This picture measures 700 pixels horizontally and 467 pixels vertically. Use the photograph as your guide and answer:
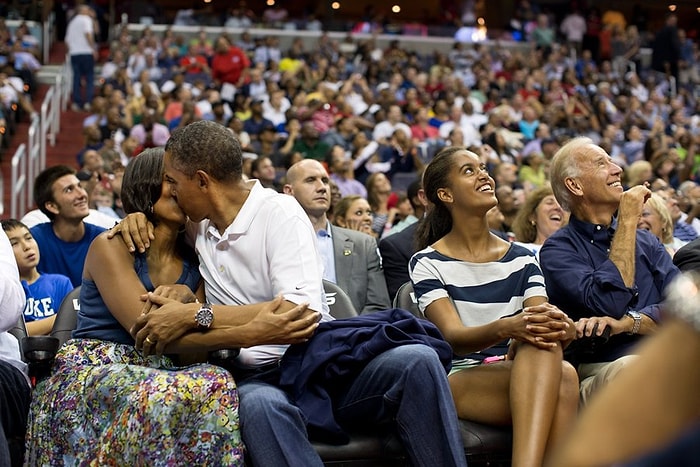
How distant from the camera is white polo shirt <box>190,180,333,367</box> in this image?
3.24 meters

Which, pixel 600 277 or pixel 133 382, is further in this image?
pixel 600 277

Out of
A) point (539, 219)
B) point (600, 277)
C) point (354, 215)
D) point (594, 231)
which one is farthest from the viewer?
point (354, 215)

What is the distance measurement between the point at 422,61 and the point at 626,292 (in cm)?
1514

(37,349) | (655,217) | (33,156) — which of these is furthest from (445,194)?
(33,156)

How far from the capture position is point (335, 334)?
3.27 meters

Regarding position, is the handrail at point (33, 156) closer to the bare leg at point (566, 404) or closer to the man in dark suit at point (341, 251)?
the man in dark suit at point (341, 251)

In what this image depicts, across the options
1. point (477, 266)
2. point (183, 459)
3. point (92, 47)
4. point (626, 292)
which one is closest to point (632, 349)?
point (626, 292)

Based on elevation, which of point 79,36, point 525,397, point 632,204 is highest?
point 632,204

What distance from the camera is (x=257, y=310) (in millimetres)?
3160

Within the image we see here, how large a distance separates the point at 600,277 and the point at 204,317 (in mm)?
1451

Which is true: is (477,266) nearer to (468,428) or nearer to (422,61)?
(468,428)

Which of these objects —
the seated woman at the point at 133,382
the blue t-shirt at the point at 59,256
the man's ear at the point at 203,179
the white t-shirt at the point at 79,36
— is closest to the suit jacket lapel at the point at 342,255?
the blue t-shirt at the point at 59,256

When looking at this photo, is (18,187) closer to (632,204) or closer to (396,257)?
(396,257)

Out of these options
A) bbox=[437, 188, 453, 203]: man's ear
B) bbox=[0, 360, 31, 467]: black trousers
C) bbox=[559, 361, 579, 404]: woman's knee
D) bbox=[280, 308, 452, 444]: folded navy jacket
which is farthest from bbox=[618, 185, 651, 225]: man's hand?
bbox=[0, 360, 31, 467]: black trousers
